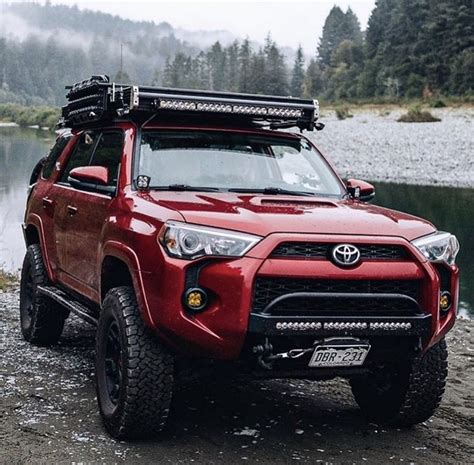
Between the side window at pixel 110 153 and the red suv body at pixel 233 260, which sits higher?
the side window at pixel 110 153

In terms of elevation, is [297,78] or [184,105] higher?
[297,78]

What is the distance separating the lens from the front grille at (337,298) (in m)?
4.56

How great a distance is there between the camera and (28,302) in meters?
7.73

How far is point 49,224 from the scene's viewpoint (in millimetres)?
7102

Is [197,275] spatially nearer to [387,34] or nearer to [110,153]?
[110,153]

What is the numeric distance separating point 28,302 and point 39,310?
0.44 m

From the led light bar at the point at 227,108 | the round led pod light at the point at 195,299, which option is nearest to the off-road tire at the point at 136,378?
the round led pod light at the point at 195,299

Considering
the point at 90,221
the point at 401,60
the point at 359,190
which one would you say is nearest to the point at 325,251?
the point at 359,190

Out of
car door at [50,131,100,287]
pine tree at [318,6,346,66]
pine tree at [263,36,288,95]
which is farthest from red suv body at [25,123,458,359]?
pine tree at [318,6,346,66]

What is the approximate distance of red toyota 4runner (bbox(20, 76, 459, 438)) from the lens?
4.55 m

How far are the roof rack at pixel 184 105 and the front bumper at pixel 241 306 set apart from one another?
1.52 m

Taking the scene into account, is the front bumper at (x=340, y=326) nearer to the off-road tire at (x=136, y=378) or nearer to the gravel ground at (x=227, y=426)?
the off-road tire at (x=136, y=378)

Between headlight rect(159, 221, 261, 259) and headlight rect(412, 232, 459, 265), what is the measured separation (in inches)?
38.8

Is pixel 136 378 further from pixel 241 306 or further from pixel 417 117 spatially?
pixel 417 117
